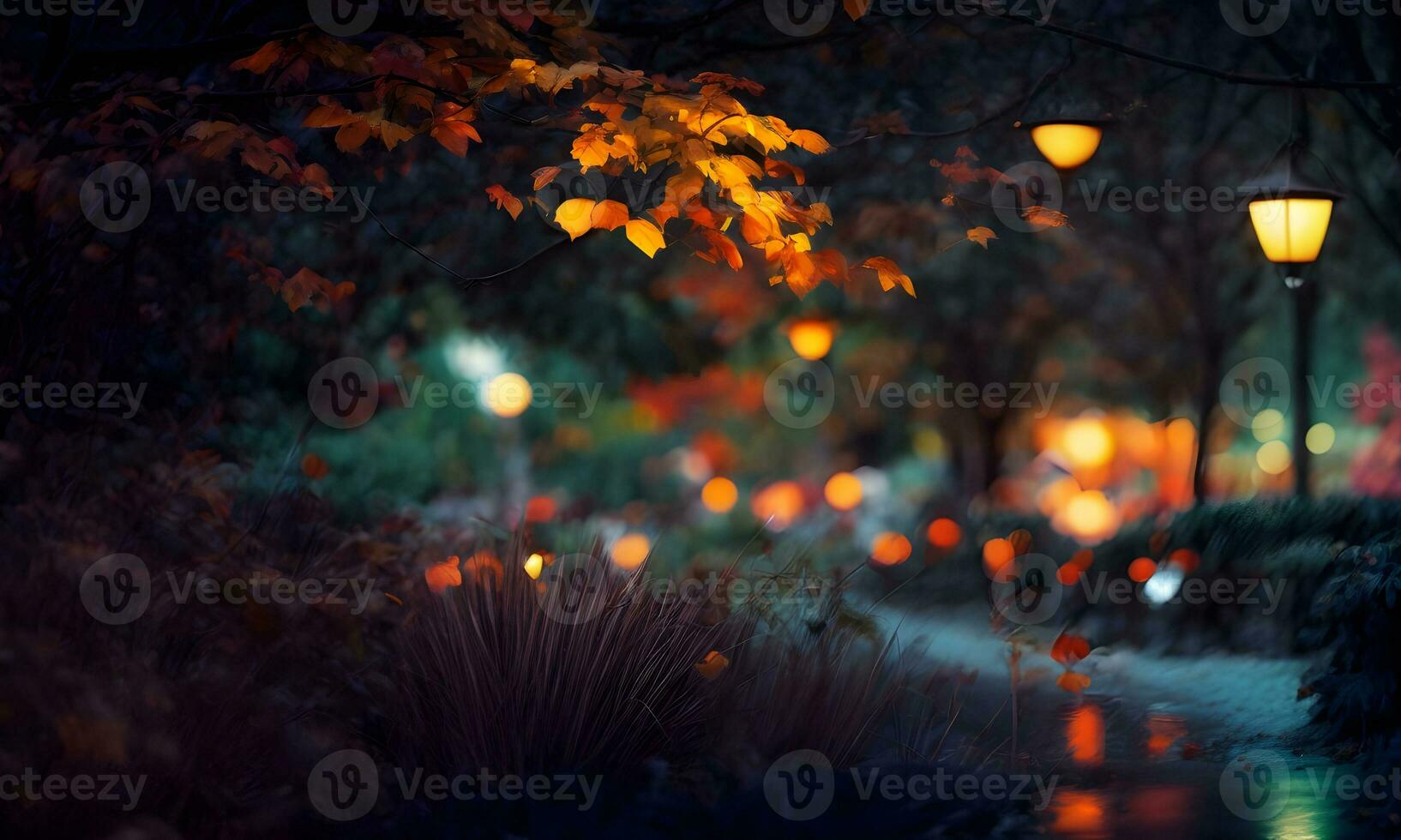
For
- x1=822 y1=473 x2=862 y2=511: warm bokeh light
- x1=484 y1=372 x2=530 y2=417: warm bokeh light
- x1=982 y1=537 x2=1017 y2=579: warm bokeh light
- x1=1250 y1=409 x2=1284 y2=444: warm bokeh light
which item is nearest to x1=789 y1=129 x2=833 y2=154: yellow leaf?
x1=484 y1=372 x2=530 y2=417: warm bokeh light

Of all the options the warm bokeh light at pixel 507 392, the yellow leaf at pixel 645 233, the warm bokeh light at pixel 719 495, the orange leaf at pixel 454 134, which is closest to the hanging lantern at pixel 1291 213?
the yellow leaf at pixel 645 233

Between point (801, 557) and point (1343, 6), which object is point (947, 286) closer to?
point (1343, 6)

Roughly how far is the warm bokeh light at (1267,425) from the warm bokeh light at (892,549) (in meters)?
16.0

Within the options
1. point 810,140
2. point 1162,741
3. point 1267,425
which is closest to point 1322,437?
point 1267,425

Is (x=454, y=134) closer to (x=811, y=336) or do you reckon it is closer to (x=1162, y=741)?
(x=1162, y=741)

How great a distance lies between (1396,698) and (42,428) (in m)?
7.47

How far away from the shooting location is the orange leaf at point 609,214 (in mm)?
5434

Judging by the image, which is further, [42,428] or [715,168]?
[42,428]

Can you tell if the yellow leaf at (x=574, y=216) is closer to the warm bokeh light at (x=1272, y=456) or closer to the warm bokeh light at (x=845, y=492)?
the warm bokeh light at (x=845, y=492)

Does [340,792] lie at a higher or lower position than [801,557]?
lower

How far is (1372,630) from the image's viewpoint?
25.1 feet

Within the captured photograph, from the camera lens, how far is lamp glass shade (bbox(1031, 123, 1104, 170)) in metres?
9.06

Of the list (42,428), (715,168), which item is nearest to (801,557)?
(715,168)

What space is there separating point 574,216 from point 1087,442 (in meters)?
27.3
